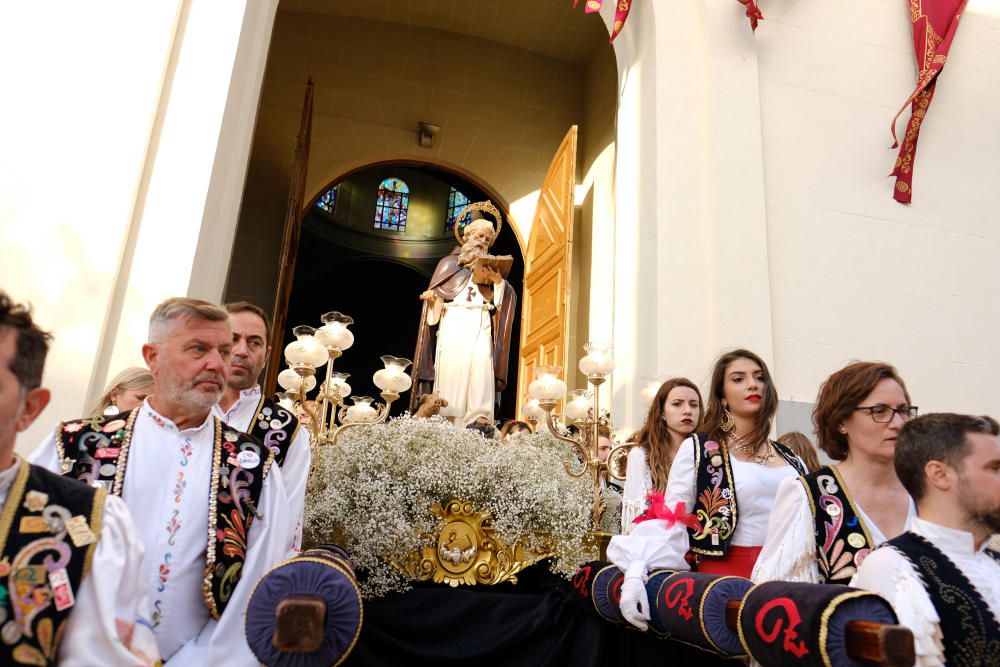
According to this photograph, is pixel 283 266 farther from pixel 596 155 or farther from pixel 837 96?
pixel 837 96

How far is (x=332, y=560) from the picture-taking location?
74.7 inches

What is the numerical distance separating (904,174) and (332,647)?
19.0 ft

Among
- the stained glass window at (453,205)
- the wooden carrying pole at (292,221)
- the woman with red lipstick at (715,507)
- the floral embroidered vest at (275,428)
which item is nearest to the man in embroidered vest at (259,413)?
the floral embroidered vest at (275,428)

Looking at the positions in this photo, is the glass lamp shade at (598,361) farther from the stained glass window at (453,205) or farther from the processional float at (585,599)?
the stained glass window at (453,205)

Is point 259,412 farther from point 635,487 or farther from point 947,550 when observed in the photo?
point 947,550

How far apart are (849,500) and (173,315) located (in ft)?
6.46

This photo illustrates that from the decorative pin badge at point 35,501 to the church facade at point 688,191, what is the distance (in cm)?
249

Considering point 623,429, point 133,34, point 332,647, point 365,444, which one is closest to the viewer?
point 332,647

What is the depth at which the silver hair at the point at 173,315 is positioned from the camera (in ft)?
6.51

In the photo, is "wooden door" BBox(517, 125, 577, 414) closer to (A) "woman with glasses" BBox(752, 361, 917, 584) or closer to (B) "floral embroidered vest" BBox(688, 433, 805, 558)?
(B) "floral embroidered vest" BBox(688, 433, 805, 558)

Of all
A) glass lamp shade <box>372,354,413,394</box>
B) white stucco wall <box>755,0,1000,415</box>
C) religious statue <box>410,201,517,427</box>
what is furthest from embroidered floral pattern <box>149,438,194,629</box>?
white stucco wall <box>755,0,1000,415</box>

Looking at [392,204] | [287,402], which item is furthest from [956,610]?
[392,204]

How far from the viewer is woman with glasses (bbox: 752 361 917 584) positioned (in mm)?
1971

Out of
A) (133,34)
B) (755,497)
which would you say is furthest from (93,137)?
(755,497)
